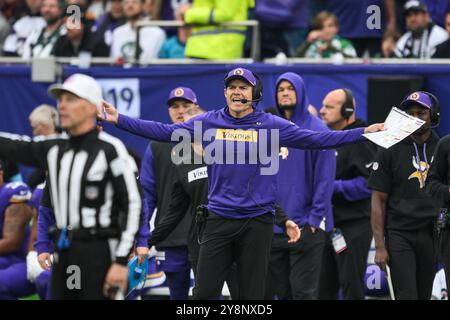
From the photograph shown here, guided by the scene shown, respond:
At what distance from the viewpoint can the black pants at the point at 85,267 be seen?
301 inches

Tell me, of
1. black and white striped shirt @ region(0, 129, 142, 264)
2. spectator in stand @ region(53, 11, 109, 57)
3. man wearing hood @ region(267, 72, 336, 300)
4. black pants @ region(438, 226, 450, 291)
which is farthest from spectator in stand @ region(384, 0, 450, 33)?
black and white striped shirt @ region(0, 129, 142, 264)

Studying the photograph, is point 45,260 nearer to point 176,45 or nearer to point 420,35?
point 176,45

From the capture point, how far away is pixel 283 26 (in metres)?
14.7

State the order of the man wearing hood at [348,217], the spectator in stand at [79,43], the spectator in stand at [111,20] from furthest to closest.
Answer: the spectator in stand at [111,20] → the spectator in stand at [79,43] → the man wearing hood at [348,217]

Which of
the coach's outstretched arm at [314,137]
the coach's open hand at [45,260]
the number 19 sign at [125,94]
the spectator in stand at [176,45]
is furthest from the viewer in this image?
the spectator in stand at [176,45]

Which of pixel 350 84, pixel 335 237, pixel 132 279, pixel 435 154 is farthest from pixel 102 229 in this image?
pixel 350 84

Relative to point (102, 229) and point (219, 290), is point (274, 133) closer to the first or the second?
point (219, 290)

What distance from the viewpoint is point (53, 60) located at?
563 inches

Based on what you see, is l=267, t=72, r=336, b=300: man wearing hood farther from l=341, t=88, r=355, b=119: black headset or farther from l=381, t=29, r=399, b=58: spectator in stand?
l=381, t=29, r=399, b=58: spectator in stand

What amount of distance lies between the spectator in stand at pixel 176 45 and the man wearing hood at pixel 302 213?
13.4 ft

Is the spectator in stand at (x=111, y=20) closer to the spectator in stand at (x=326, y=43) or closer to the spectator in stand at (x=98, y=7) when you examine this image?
the spectator in stand at (x=98, y=7)

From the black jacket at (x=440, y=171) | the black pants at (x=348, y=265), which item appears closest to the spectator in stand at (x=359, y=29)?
the black pants at (x=348, y=265)

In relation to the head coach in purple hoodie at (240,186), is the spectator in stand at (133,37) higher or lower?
higher
